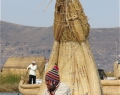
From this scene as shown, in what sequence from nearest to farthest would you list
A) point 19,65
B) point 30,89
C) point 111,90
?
point 111,90
point 30,89
point 19,65

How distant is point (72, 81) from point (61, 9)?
1.41 m

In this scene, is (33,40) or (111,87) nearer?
(111,87)

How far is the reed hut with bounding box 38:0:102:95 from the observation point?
1195cm

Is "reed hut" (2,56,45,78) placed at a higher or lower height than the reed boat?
higher

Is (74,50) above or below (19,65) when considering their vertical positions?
below

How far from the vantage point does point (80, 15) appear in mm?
12023

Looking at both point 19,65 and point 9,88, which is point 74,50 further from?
point 19,65

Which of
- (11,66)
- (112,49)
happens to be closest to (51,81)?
(11,66)

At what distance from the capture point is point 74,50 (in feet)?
40.0

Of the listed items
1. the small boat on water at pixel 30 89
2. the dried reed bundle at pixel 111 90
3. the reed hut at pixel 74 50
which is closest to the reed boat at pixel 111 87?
the dried reed bundle at pixel 111 90

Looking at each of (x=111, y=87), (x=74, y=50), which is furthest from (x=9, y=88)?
(x=74, y=50)

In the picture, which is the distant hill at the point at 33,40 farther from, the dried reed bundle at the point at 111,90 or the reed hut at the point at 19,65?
the dried reed bundle at the point at 111,90

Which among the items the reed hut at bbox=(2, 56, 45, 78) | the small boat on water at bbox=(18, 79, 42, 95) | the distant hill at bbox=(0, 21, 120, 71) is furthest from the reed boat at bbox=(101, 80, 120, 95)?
the distant hill at bbox=(0, 21, 120, 71)

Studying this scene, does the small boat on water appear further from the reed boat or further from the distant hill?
the distant hill
